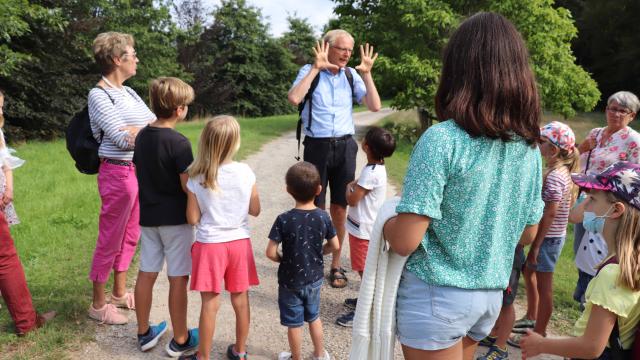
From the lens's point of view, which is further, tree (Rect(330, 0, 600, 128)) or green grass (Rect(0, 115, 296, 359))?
tree (Rect(330, 0, 600, 128))

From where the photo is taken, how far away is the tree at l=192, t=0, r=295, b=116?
35.6 metres

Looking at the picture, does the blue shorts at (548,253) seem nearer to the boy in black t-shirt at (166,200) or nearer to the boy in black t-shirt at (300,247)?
the boy in black t-shirt at (300,247)

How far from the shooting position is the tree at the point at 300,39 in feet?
143

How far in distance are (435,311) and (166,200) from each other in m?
2.15

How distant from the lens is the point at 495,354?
3590 mm

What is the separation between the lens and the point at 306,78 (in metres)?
4.60

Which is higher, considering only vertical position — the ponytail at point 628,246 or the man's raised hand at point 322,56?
the man's raised hand at point 322,56

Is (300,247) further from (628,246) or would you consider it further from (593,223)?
(628,246)

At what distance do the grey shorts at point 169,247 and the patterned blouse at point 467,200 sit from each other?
2.04 meters

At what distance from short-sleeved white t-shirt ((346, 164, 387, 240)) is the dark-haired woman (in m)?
2.12

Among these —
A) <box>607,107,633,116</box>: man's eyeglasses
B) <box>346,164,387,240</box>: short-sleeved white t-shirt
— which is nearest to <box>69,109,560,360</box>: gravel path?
<box>346,164,387,240</box>: short-sleeved white t-shirt

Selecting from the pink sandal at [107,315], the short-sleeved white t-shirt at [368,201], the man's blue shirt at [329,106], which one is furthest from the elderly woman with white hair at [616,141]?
the pink sandal at [107,315]

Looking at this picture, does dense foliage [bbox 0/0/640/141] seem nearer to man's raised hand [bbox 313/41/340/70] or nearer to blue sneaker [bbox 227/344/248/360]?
man's raised hand [bbox 313/41/340/70]

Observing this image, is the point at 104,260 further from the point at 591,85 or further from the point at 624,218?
the point at 591,85
